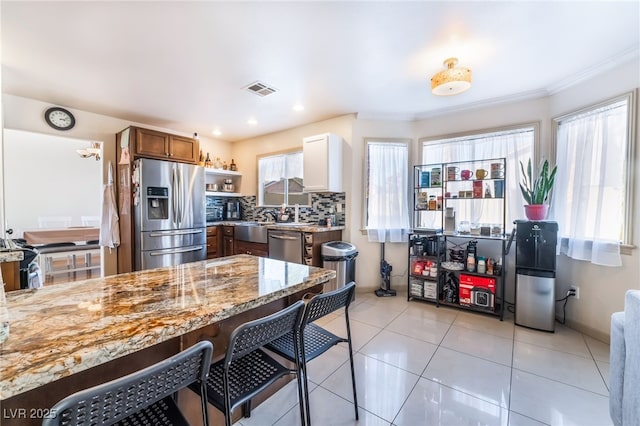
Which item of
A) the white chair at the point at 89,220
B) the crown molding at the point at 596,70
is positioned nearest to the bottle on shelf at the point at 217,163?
the white chair at the point at 89,220

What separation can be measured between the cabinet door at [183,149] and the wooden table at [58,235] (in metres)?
2.79

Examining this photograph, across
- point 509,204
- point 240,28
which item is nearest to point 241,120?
point 240,28

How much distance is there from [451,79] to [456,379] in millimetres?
2388

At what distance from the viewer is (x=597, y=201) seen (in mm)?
2443

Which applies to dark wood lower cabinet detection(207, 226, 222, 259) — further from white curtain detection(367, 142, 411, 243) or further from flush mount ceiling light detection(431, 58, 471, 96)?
flush mount ceiling light detection(431, 58, 471, 96)

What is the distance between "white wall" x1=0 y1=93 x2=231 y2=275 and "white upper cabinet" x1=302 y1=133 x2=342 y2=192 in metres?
2.58

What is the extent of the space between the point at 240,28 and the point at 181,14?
395 mm

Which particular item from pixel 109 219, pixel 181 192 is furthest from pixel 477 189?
pixel 109 219

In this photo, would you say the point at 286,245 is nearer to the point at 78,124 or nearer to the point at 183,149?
the point at 183,149

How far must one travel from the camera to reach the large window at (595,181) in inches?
90.0

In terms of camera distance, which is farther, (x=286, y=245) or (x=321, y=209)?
(x=321, y=209)

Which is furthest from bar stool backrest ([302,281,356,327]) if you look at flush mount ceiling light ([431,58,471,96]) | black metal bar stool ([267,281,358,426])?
flush mount ceiling light ([431,58,471,96])

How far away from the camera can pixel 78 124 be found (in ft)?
11.6

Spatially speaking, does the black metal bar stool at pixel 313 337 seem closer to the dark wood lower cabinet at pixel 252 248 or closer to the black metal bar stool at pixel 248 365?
the black metal bar stool at pixel 248 365
